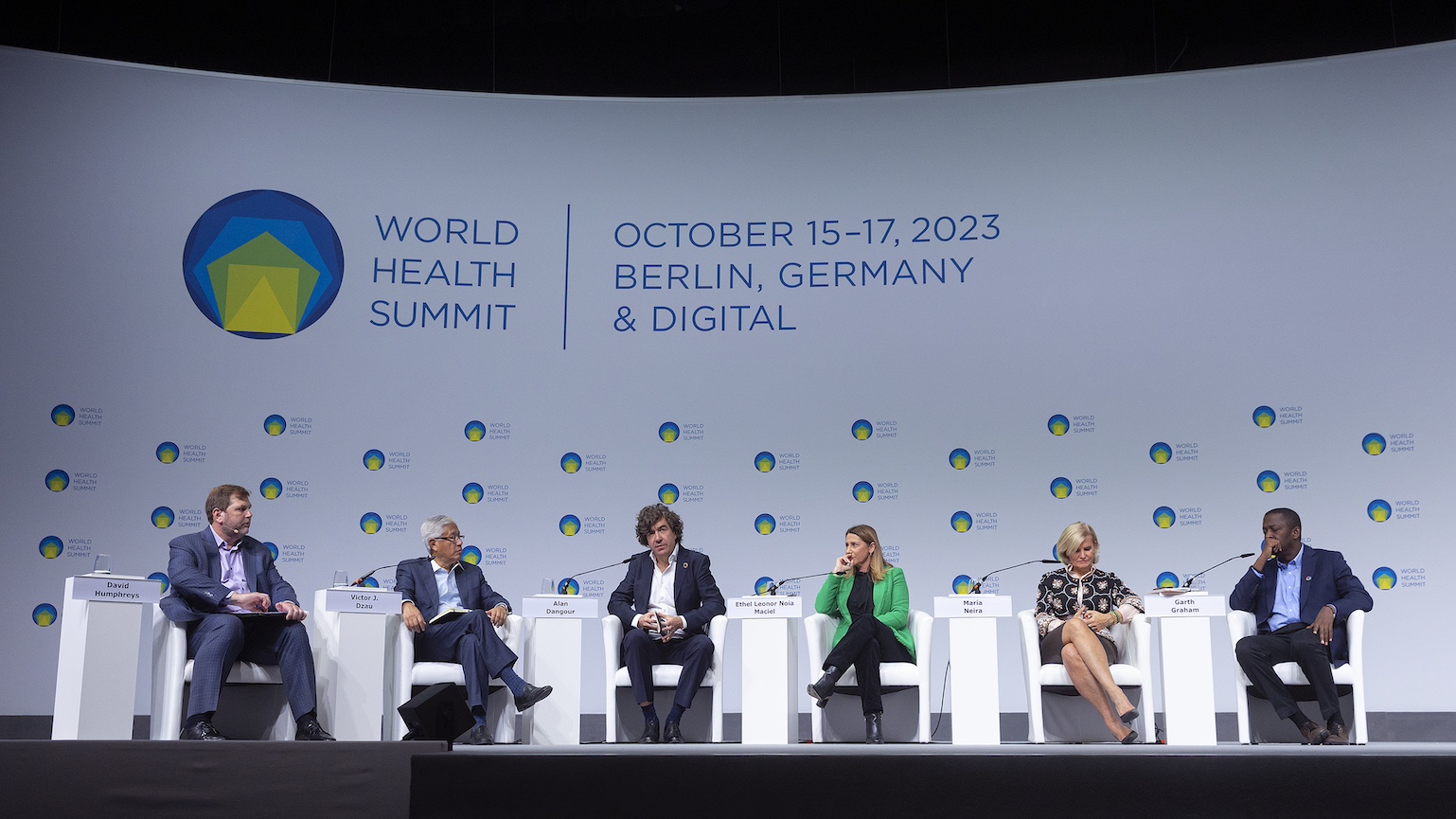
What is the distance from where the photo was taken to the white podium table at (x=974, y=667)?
4.84m

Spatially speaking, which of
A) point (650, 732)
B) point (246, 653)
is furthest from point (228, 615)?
point (650, 732)

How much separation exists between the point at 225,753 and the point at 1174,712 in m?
3.48

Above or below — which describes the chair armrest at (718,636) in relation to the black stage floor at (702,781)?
above

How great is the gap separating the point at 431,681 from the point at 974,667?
2154mm

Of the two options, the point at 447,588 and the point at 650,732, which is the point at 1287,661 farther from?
the point at 447,588

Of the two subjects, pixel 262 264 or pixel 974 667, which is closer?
pixel 974 667

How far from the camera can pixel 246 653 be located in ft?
14.9

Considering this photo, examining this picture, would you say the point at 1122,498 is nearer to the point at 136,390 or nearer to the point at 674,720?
the point at 674,720

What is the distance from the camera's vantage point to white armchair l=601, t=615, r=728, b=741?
5078mm

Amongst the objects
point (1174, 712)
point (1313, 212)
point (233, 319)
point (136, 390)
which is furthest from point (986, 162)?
point (136, 390)

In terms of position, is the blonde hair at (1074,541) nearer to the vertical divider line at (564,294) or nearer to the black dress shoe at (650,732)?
the black dress shoe at (650,732)

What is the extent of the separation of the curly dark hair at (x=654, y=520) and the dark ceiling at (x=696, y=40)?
8.21ft

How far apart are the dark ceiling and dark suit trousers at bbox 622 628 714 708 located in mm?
3149

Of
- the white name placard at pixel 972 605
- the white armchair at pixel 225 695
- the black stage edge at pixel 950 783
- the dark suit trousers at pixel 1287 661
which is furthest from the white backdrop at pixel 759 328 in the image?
the black stage edge at pixel 950 783
